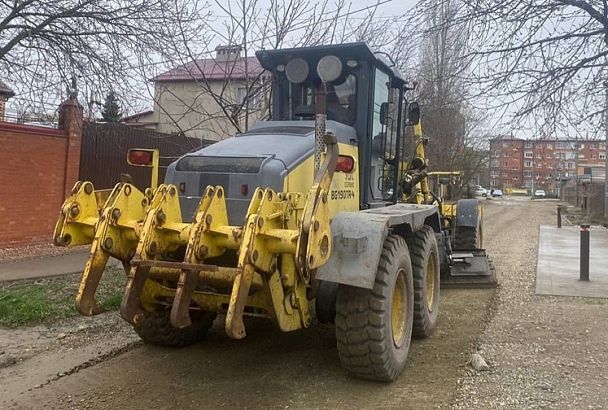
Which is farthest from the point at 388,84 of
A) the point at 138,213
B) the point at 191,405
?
the point at 191,405

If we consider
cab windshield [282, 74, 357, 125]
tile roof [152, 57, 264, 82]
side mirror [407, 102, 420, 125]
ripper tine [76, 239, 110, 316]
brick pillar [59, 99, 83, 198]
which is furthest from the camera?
brick pillar [59, 99, 83, 198]

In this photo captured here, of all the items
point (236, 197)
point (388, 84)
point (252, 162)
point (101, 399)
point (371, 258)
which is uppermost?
point (388, 84)

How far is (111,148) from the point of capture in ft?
44.0

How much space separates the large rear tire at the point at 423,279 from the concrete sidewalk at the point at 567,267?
9.35 ft

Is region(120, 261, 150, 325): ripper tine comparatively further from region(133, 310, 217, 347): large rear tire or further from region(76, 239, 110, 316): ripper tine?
region(133, 310, 217, 347): large rear tire

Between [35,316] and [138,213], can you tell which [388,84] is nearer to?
[138,213]

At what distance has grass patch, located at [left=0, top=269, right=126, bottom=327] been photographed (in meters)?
6.42

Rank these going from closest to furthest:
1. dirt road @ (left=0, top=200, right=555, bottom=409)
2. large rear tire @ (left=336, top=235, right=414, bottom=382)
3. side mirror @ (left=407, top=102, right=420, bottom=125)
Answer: dirt road @ (left=0, top=200, right=555, bottom=409), large rear tire @ (left=336, top=235, right=414, bottom=382), side mirror @ (left=407, top=102, right=420, bottom=125)

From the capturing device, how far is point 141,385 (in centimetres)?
449

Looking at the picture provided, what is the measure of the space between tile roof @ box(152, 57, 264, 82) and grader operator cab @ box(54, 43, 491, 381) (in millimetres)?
4717

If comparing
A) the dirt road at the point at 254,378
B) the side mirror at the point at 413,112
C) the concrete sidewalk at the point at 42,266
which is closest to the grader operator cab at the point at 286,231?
the dirt road at the point at 254,378

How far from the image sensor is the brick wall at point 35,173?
10938 mm

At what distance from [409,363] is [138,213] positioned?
261cm

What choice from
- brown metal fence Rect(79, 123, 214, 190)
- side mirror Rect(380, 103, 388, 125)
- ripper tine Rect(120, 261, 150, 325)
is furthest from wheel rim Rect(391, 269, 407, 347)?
brown metal fence Rect(79, 123, 214, 190)
